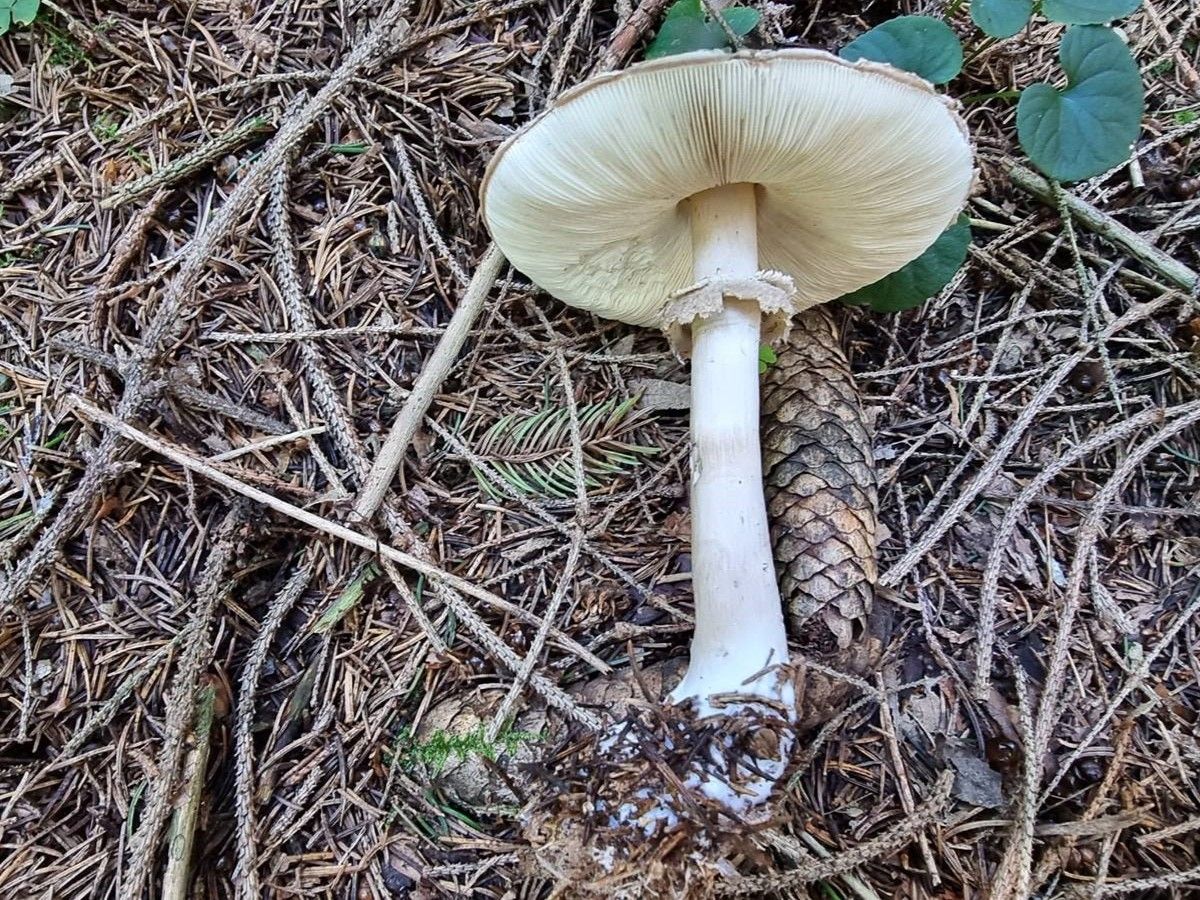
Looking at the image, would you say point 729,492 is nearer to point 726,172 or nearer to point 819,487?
point 819,487

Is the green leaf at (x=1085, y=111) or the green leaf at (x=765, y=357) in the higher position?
the green leaf at (x=1085, y=111)

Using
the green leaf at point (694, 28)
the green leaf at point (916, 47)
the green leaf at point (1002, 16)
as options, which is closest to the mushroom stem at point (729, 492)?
the green leaf at point (694, 28)

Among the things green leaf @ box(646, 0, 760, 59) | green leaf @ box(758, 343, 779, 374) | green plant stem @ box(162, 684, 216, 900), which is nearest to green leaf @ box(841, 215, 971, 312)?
green leaf @ box(758, 343, 779, 374)

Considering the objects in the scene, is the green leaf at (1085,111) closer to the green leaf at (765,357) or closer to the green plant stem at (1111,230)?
the green plant stem at (1111,230)

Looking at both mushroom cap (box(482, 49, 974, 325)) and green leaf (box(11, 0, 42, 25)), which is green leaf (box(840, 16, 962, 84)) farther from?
green leaf (box(11, 0, 42, 25))

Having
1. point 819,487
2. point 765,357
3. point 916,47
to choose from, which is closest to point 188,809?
point 819,487

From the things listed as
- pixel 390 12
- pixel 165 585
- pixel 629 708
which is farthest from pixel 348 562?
pixel 390 12
